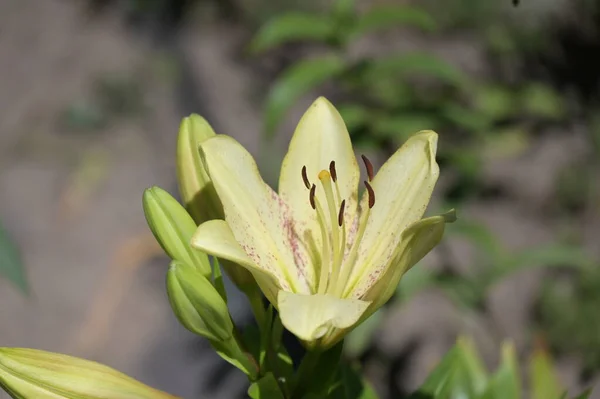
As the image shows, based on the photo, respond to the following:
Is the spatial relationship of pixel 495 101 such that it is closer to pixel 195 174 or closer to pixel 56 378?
pixel 195 174

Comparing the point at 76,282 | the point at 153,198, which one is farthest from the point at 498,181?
the point at 153,198

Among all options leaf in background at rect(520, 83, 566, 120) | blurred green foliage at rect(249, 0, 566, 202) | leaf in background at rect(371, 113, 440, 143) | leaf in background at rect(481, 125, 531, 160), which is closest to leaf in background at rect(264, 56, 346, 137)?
blurred green foliage at rect(249, 0, 566, 202)

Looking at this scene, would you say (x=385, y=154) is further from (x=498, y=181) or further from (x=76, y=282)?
(x=76, y=282)

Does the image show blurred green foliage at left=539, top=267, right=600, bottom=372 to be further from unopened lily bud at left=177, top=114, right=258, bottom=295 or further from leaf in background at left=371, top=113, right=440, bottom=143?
unopened lily bud at left=177, top=114, right=258, bottom=295

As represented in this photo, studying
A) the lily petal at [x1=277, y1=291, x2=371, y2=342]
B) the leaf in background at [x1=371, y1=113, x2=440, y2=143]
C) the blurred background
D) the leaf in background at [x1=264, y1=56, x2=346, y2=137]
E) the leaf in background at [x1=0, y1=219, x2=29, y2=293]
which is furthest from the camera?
the blurred background

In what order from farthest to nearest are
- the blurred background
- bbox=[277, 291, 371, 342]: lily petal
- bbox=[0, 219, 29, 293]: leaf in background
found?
the blurred background, bbox=[0, 219, 29, 293]: leaf in background, bbox=[277, 291, 371, 342]: lily petal

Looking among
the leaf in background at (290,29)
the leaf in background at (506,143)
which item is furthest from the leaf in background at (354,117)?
the leaf in background at (506,143)
